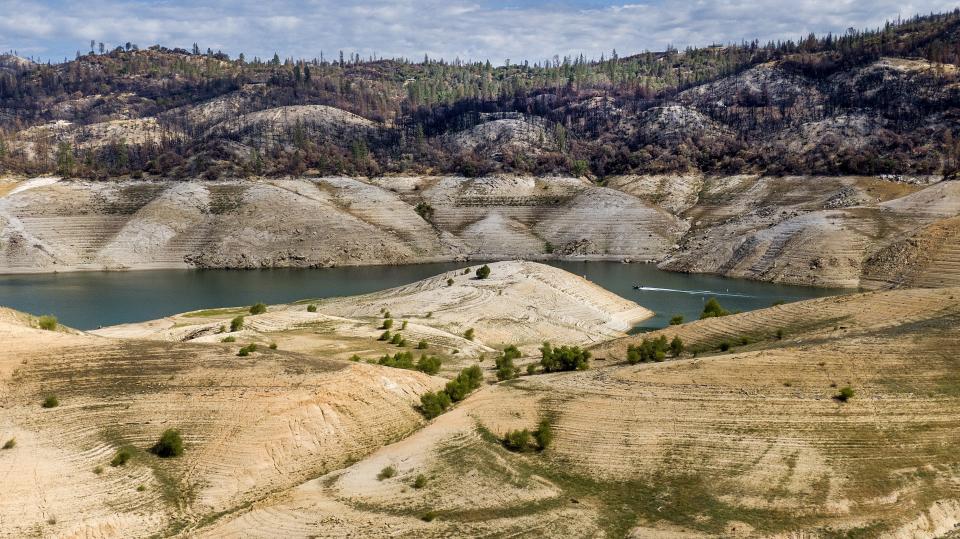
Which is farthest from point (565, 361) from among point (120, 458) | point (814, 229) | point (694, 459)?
point (814, 229)

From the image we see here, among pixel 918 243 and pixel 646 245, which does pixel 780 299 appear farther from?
pixel 646 245

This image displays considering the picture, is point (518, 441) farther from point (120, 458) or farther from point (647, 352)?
point (647, 352)

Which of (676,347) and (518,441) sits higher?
(676,347)

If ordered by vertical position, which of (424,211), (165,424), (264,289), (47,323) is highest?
(424,211)

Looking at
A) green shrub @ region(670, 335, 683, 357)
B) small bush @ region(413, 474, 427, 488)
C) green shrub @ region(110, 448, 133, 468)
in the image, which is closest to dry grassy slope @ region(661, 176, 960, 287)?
green shrub @ region(670, 335, 683, 357)

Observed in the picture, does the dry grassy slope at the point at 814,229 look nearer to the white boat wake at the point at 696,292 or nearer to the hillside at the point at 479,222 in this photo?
the hillside at the point at 479,222

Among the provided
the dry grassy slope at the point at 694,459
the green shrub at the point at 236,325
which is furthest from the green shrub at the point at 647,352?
the green shrub at the point at 236,325
